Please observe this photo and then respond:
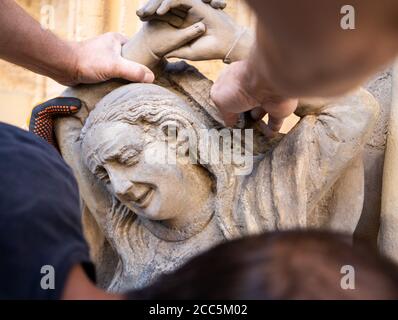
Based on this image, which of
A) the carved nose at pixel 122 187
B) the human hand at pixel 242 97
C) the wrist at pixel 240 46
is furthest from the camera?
the wrist at pixel 240 46

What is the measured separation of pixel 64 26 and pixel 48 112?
119cm

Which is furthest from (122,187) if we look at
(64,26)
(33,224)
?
(64,26)

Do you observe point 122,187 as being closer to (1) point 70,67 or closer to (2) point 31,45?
(1) point 70,67

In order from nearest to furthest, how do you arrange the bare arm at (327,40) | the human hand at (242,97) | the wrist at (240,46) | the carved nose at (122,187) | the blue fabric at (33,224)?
the bare arm at (327,40), the blue fabric at (33,224), the human hand at (242,97), the carved nose at (122,187), the wrist at (240,46)

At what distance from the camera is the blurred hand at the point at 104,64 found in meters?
1.43

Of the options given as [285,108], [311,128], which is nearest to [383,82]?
[311,128]

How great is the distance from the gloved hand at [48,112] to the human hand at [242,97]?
1.21ft

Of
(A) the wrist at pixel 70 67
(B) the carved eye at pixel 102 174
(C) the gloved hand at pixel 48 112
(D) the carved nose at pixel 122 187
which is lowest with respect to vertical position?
(D) the carved nose at pixel 122 187

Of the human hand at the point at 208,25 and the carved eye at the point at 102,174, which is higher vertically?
the human hand at the point at 208,25

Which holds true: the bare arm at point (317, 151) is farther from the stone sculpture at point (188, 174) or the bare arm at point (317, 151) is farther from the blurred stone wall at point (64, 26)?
the blurred stone wall at point (64, 26)

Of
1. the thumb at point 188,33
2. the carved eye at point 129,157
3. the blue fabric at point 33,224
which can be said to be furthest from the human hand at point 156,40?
the blue fabric at point 33,224

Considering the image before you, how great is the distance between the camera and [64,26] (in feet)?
8.46

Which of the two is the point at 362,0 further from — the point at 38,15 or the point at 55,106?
the point at 38,15

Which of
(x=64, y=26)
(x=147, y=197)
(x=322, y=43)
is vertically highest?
(x=64, y=26)
